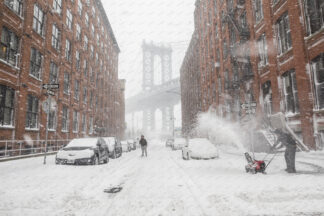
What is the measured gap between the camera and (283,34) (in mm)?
15320

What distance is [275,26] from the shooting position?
1606cm

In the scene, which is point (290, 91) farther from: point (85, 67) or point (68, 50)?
point (85, 67)

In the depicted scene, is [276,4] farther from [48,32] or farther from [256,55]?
[48,32]

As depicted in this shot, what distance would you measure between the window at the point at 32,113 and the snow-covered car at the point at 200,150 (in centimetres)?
1134

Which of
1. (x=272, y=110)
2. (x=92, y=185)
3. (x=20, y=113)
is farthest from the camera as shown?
(x=272, y=110)

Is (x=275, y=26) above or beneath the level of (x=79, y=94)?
above

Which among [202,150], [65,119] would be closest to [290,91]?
[202,150]

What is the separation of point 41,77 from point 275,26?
17.6m

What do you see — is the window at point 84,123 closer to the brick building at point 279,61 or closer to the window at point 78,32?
the window at point 78,32

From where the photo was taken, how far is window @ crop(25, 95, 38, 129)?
17.2 m

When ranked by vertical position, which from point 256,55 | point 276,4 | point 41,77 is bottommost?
point 41,77

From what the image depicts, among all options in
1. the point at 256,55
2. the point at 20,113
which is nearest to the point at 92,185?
the point at 20,113

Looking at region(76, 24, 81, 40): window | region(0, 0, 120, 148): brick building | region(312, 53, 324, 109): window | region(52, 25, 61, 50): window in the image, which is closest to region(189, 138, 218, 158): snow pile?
region(312, 53, 324, 109): window

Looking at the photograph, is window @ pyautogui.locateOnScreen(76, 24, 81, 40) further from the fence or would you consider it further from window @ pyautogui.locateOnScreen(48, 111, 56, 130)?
the fence
